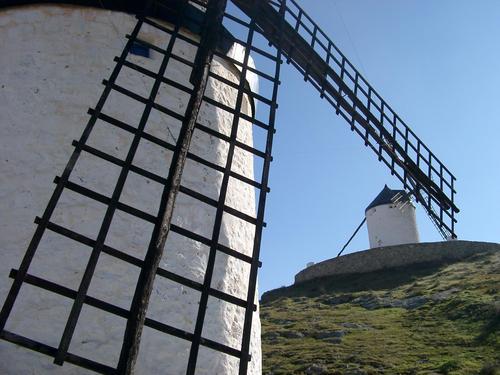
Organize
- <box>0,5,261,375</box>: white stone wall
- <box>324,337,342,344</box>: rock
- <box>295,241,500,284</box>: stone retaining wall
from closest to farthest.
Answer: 1. <box>0,5,261,375</box>: white stone wall
2. <box>324,337,342,344</box>: rock
3. <box>295,241,500,284</box>: stone retaining wall

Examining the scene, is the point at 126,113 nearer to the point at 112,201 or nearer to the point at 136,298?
the point at 112,201

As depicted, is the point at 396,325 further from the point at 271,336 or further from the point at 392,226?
the point at 392,226

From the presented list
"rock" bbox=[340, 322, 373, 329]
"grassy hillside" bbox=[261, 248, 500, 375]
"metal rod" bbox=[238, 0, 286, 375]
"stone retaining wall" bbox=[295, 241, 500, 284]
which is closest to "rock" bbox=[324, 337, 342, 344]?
"grassy hillside" bbox=[261, 248, 500, 375]

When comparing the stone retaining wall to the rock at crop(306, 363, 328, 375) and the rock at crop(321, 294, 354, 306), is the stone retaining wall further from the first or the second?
the rock at crop(306, 363, 328, 375)

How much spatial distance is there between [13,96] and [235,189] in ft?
7.56

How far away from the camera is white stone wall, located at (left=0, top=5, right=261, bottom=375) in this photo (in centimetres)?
406

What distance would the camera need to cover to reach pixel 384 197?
87.6ft

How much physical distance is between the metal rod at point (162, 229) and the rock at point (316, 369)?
6.33m

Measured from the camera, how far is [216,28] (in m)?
5.32

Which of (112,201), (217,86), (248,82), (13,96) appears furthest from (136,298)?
(248,82)

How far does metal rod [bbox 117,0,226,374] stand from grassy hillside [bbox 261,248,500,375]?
6.38 metres

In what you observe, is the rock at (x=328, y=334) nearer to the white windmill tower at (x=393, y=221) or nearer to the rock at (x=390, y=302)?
the rock at (x=390, y=302)

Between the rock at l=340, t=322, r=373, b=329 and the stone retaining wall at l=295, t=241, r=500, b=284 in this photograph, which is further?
the stone retaining wall at l=295, t=241, r=500, b=284

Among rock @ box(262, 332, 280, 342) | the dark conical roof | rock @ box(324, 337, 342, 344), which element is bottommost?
rock @ box(324, 337, 342, 344)
